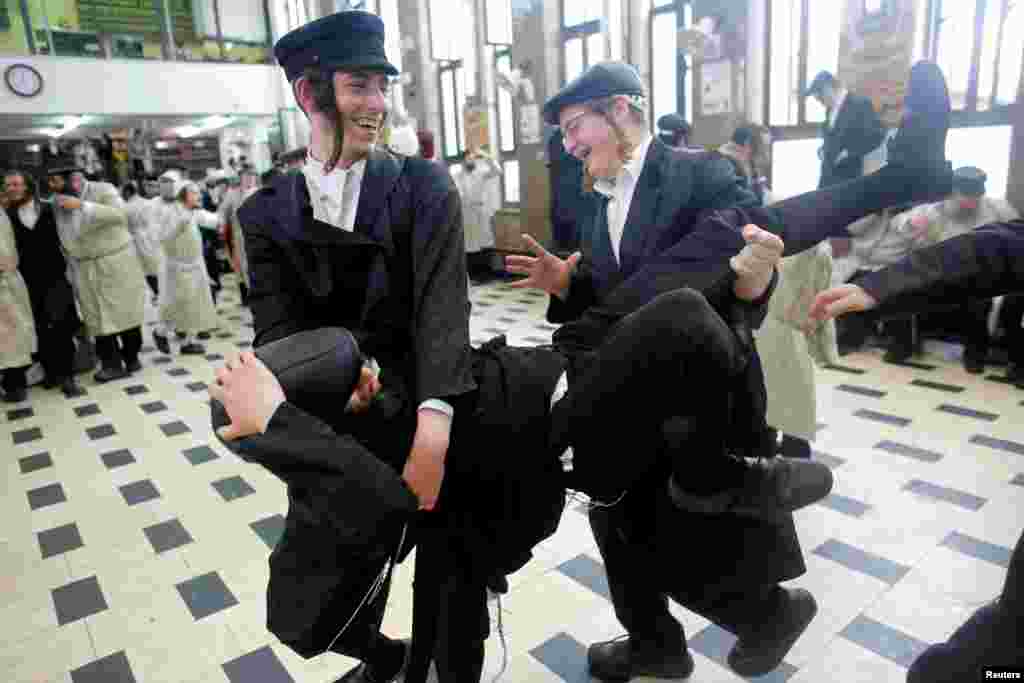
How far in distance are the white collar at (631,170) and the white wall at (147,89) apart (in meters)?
13.9

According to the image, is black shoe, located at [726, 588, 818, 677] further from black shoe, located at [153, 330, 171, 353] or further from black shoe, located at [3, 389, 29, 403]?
black shoe, located at [153, 330, 171, 353]

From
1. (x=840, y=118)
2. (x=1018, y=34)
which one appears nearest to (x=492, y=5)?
(x=840, y=118)

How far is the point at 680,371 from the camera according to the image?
114 centimetres

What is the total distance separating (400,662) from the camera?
5.74 ft

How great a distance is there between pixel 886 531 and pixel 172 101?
1446cm

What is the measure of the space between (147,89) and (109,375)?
10.1 metres

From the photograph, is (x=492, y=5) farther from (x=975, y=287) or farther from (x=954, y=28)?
(x=975, y=287)

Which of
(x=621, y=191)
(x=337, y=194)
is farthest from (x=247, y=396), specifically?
(x=621, y=191)

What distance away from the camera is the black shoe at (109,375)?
5.15 meters

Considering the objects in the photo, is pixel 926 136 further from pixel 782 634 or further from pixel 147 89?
pixel 147 89

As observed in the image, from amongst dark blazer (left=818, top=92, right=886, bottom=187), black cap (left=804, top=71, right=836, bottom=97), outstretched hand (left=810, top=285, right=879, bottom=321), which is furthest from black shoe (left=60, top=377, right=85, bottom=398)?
black cap (left=804, top=71, right=836, bottom=97)

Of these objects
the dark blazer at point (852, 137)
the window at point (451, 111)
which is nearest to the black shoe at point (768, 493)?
the dark blazer at point (852, 137)

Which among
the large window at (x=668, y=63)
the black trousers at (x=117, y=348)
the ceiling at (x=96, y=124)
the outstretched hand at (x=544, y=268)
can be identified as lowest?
the black trousers at (x=117, y=348)

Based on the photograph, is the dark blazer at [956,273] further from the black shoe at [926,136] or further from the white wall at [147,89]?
the white wall at [147,89]
